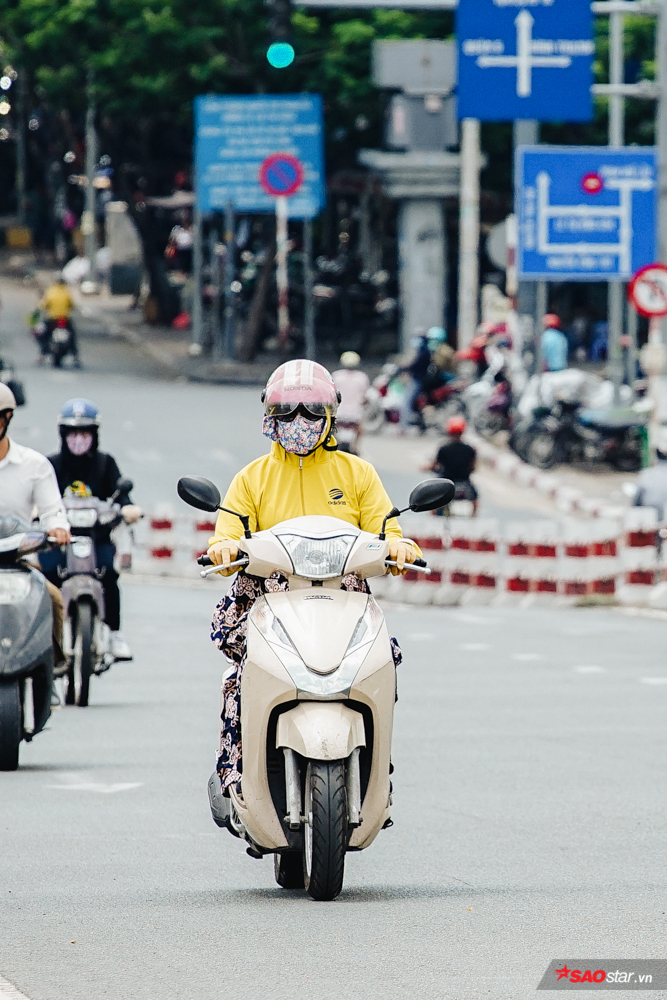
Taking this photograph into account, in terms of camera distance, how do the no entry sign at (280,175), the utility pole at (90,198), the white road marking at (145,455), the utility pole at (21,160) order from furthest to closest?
the utility pole at (21,160), the utility pole at (90,198), the no entry sign at (280,175), the white road marking at (145,455)

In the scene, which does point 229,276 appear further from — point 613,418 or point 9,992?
point 9,992

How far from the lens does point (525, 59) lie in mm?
25766

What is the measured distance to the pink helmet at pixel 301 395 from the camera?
22.0ft

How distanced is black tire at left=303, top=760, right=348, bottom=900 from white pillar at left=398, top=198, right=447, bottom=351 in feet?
114

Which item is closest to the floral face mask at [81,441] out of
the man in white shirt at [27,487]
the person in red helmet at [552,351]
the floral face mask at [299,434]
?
the man in white shirt at [27,487]

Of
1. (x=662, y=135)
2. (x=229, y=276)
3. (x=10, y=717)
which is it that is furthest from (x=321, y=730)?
(x=229, y=276)

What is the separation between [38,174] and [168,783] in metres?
66.7

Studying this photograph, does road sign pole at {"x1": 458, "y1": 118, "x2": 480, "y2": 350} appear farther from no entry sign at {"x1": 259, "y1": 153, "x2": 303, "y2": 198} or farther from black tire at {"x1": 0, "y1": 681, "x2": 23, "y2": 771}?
black tire at {"x1": 0, "y1": 681, "x2": 23, "y2": 771}

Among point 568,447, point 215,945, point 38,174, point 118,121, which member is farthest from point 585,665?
point 38,174

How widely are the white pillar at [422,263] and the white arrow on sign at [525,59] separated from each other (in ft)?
49.1

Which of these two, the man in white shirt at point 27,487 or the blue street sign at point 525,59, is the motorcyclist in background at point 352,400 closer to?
the blue street sign at point 525,59

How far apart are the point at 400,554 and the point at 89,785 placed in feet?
9.61

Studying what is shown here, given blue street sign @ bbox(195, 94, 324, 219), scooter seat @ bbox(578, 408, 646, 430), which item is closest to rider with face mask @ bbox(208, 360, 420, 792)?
scooter seat @ bbox(578, 408, 646, 430)

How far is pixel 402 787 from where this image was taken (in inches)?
356
